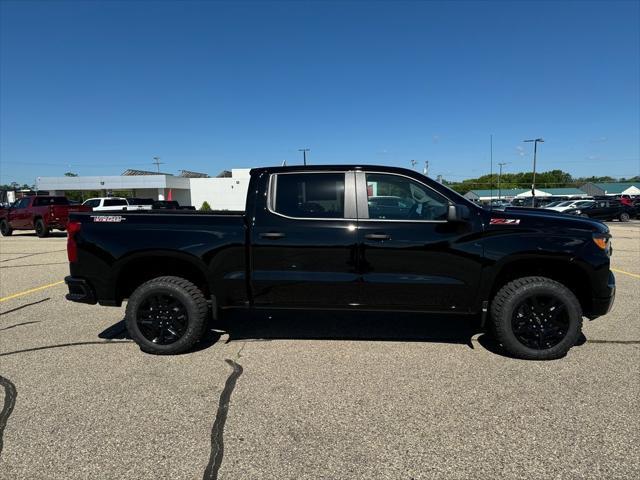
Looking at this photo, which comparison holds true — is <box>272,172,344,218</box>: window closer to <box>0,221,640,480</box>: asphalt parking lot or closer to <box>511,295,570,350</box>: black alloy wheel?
<box>0,221,640,480</box>: asphalt parking lot

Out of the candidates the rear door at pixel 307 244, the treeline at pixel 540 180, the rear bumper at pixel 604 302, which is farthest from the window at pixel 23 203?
the treeline at pixel 540 180

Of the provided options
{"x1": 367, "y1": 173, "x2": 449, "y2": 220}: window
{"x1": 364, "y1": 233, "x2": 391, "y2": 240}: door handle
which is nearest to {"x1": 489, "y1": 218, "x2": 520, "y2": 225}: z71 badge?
{"x1": 367, "y1": 173, "x2": 449, "y2": 220}: window

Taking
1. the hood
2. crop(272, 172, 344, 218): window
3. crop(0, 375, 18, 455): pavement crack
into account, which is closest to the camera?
crop(0, 375, 18, 455): pavement crack

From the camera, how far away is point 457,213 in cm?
373

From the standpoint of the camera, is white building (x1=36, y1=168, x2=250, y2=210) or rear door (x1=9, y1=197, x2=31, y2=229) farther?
white building (x1=36, y1=168, x2=250, y2=210)

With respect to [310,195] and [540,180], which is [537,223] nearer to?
[310,195]

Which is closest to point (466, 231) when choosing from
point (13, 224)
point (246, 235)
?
point (246, 235)

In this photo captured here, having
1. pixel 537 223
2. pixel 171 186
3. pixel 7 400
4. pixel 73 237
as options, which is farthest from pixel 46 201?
pixel 171 186

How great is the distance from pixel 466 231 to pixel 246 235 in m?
2.09

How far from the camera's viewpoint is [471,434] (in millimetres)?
2840

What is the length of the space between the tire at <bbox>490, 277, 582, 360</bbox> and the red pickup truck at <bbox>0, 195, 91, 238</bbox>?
17330mm

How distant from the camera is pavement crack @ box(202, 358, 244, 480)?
251 centimetres

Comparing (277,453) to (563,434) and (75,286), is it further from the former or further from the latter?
(75,286)

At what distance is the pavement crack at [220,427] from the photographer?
251 cm
